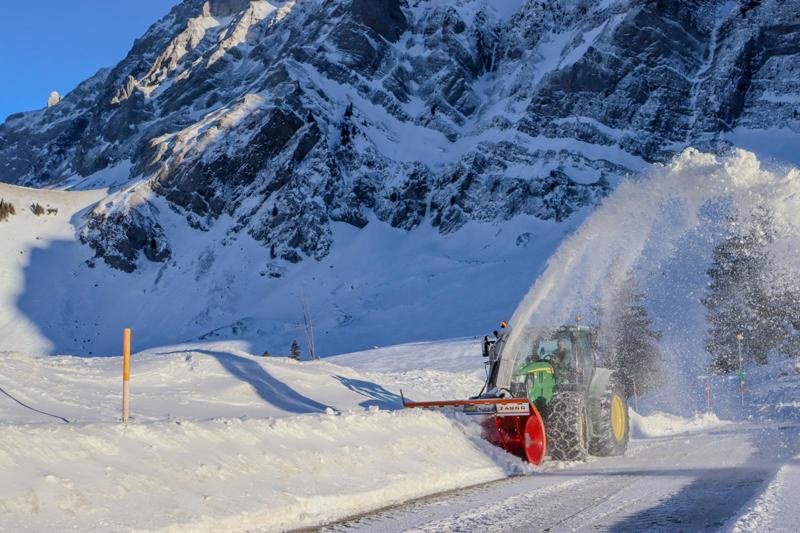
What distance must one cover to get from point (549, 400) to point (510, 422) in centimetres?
121

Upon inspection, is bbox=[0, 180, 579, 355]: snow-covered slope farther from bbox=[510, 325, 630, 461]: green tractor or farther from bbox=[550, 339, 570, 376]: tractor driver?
bbox=[550, 339, 570, 376]: tractor driver

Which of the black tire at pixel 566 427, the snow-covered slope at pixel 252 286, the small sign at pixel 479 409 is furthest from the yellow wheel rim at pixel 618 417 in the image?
the snow-covered slope at pixel 252 286

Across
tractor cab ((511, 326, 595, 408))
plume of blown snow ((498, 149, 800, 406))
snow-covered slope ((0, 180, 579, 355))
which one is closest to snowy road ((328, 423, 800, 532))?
tractor cab ((511, 326, 595, 408))

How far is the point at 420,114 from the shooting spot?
359 feet

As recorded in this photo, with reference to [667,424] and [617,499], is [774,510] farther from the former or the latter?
[667,424]

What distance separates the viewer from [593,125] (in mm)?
96062

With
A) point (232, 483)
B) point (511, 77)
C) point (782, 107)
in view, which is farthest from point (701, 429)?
point (511, 77)

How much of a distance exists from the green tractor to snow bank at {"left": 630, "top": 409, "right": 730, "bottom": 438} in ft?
14.3

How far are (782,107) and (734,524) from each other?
102 metres

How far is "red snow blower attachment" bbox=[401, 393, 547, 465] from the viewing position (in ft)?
33.8

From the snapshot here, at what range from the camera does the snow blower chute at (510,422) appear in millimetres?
10320

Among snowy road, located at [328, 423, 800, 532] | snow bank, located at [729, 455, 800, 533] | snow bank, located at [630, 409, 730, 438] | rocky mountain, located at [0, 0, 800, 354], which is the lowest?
snow bank, located at [630, 409, 730, 438]

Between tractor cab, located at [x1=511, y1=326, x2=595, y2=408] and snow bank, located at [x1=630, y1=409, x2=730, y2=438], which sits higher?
tractor cab, located at [x1=511, y1=326, x2=595, y2=408]

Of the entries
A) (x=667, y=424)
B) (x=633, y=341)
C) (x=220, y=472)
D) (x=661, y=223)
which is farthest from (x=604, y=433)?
(x=633, y=341)
